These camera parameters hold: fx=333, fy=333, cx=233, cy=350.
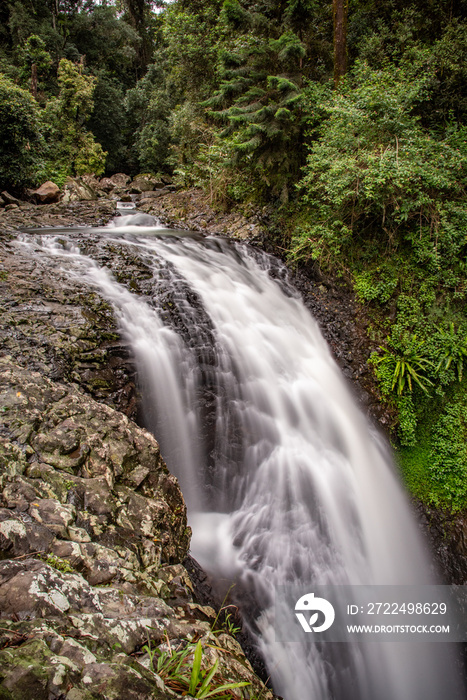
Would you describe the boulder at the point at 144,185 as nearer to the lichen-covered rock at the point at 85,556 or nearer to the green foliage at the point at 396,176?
the green foliage at the point at 396,176

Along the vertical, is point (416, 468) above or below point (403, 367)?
below

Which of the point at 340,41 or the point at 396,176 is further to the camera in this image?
the point at 340,41

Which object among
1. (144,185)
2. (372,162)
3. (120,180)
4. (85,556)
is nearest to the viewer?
(85,556)

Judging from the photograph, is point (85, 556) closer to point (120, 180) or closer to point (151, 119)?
point (120, 180)

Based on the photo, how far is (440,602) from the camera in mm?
5133

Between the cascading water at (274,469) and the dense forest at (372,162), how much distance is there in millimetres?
1367

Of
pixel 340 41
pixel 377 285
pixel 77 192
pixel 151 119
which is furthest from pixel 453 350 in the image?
pixel 151 119

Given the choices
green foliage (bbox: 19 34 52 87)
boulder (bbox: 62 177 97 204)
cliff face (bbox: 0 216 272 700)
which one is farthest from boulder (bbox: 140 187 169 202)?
cliff face (bbox: 0 216 272 700)

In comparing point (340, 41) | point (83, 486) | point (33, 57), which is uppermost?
point (340, 41)

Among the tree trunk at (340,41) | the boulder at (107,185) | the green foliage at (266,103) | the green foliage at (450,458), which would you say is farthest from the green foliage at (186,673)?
the boulder at (107,185)

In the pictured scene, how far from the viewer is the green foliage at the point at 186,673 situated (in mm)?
1497

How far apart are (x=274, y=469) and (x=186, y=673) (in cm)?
355

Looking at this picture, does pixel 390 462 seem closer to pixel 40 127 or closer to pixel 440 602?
pixel 440 602

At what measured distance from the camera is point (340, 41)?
847 centimetres
